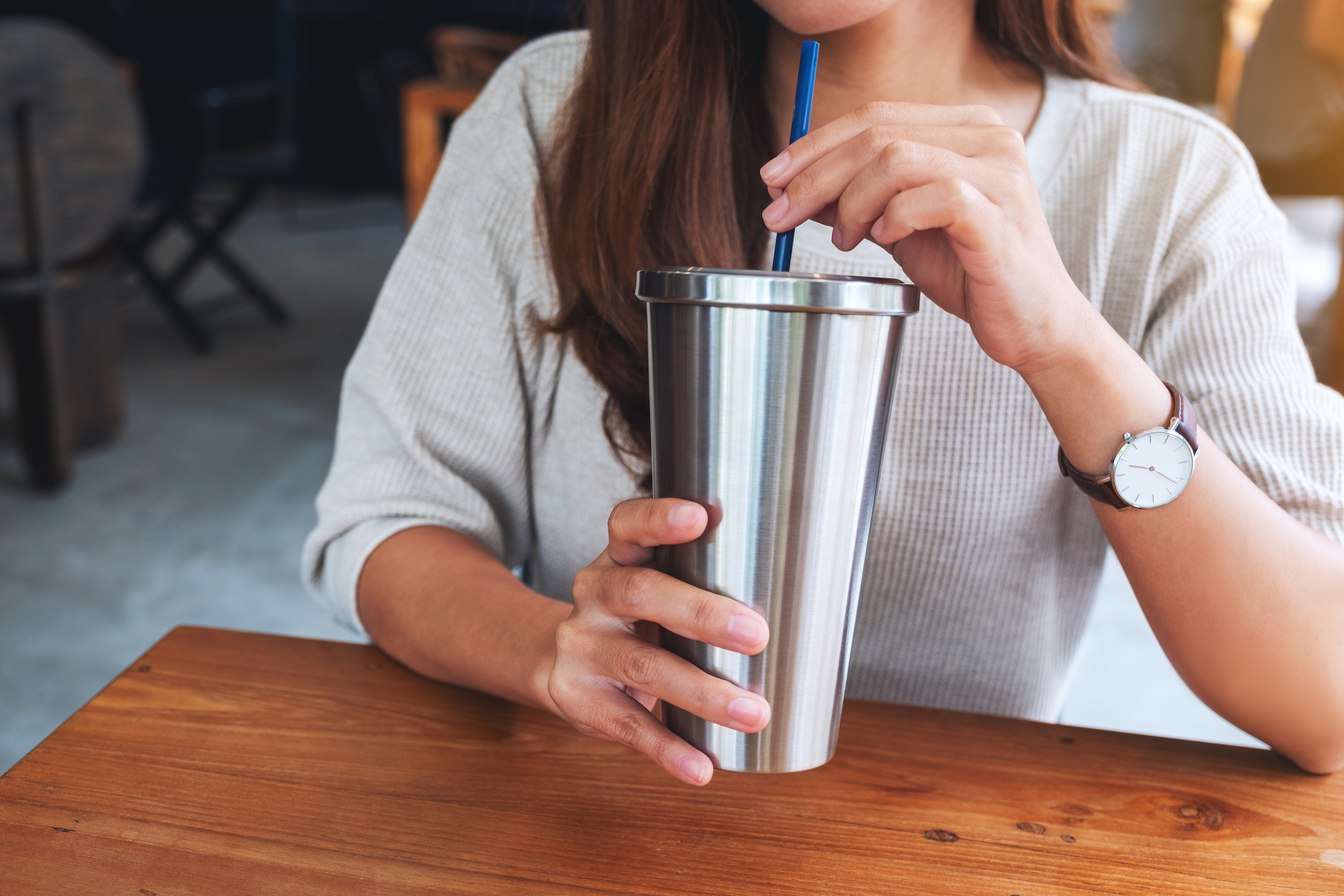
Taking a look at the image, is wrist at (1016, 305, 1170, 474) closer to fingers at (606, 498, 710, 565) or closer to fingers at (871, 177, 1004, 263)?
fingers at (871, 177, 1004, 263)

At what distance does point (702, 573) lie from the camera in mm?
395

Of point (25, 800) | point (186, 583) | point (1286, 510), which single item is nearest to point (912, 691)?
point (1286, 510)

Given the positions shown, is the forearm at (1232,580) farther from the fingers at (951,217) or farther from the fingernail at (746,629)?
the fingernail at (746,629)

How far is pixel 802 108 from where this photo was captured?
44 centimetres

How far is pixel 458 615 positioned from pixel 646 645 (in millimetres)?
193

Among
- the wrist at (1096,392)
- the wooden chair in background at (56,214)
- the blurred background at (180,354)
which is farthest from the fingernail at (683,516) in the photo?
the wooden chair in background at (56,214)

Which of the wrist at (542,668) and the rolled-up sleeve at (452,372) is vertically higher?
the rolled-up sleeve at (452,372)

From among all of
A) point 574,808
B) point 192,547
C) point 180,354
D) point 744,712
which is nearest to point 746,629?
point 744,712

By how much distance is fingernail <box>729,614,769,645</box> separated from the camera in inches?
15.0

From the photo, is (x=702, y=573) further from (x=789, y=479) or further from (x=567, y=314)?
(x=567, y=314)

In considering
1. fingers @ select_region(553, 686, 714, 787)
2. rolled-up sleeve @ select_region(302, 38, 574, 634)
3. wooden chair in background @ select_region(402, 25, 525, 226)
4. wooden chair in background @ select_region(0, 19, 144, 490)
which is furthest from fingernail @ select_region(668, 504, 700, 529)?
wooden chair in background @ select_region(0, 19, 144, 490)

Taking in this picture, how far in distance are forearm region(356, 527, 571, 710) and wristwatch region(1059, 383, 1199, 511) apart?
0.95 ft

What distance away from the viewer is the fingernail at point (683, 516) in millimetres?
378

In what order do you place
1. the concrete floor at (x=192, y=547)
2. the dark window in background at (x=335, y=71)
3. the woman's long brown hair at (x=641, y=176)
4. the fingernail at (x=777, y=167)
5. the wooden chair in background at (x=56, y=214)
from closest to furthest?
the fingernail at (x=777, y=167)
the woman's long brown hair at (x=641, y=176)
the concrete floor at (x=192, y=547)
the wooden chair in background at (x=56, y=214)
the dark window in background at (x=335, y=71)
